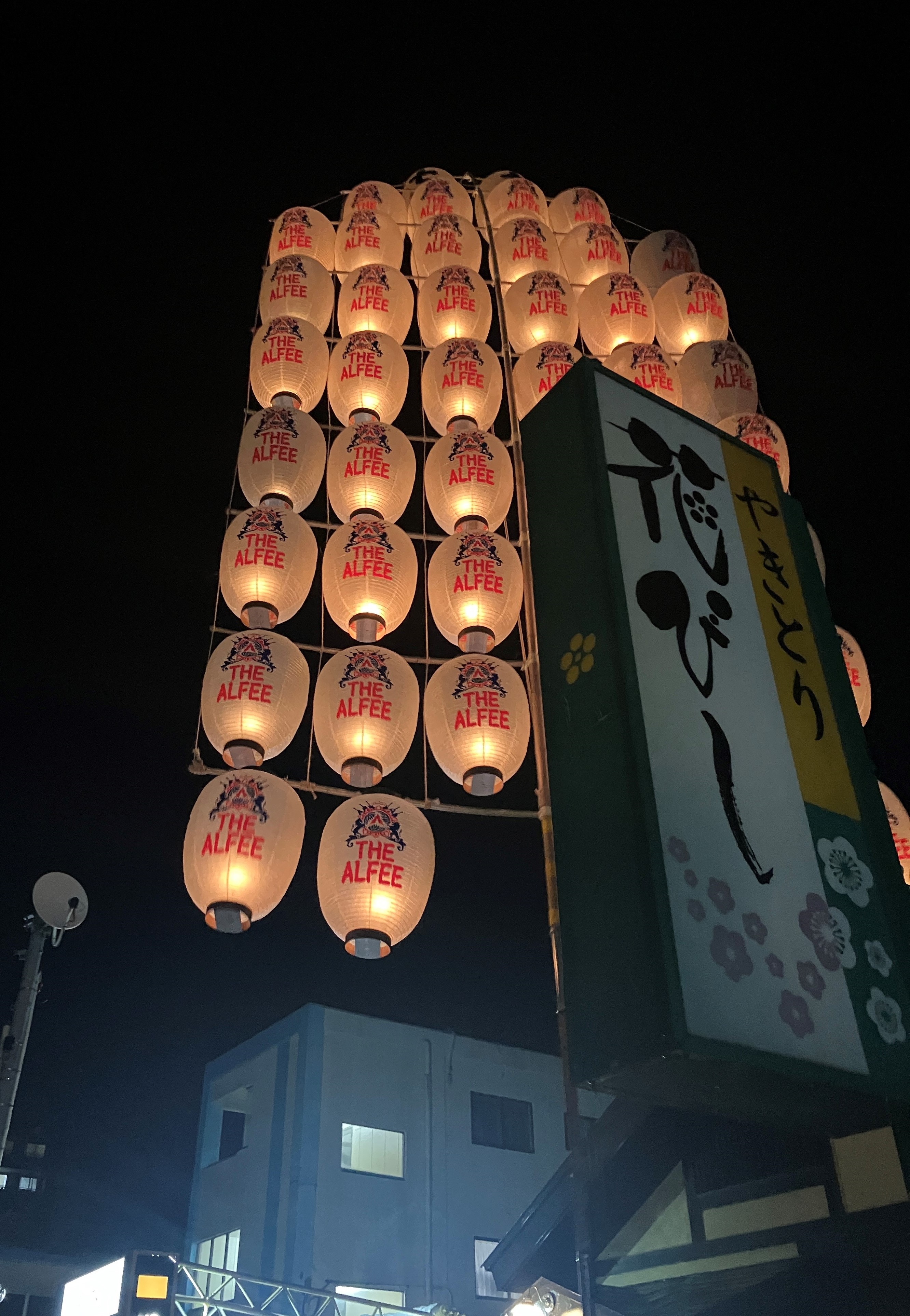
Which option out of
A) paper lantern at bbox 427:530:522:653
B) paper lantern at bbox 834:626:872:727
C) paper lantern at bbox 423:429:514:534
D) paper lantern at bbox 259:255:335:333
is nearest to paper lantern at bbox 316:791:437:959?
paper lantern at bbox 427:530:522:653

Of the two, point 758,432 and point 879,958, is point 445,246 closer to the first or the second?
point 758,432

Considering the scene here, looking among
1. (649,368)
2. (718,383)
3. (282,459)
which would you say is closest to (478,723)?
(282,459)

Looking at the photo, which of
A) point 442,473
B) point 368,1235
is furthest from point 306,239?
point 368,1235

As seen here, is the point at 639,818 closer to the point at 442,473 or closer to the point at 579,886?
the point at 579,886

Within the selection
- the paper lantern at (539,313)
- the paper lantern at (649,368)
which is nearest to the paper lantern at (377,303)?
the paper lantern at (539,313)

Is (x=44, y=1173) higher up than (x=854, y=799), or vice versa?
(x=44, y=1173)

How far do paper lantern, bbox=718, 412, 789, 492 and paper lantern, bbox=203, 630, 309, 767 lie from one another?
4.19 metres

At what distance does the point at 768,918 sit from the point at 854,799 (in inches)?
42.6

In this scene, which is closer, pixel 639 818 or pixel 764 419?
pixel 639 818

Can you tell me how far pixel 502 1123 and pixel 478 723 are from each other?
10.5 m

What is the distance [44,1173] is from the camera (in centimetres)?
2144

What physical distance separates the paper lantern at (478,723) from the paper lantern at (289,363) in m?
3.16

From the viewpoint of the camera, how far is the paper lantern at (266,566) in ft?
25.3

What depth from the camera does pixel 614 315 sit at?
940cm
